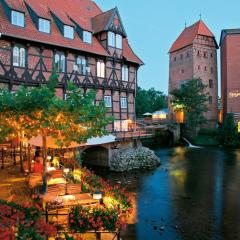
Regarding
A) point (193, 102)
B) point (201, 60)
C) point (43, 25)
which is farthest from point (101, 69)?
point (201, 60)

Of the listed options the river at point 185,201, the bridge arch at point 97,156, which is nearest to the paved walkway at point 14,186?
the river at point 185,201

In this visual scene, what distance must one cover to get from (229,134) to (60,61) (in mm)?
28124

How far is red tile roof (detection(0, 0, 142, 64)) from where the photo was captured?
2109cm

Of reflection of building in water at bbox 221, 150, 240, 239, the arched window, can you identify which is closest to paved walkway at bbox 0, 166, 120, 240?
reflection of building in water at bbox 221, 150, 240, 239

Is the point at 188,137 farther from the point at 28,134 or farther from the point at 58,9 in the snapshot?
the point at 28,134

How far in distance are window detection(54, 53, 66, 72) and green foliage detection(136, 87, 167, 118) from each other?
46160 millimetres

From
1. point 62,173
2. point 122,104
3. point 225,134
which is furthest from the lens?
point 225,134

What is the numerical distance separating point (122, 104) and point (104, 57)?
4.90 metres

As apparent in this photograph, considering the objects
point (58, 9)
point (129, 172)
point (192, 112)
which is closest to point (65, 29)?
point (58, 9)

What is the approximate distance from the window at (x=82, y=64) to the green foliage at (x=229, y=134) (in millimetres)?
25452

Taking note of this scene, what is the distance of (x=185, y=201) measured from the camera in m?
16.5

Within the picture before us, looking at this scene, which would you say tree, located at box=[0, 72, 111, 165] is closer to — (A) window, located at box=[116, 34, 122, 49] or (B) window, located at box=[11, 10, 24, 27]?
(B) window, located at box=[11, 10, 24, 27]

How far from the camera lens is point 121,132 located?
26.6m

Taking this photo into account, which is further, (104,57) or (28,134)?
(104,57)
